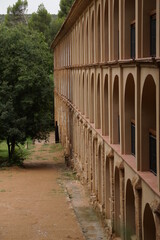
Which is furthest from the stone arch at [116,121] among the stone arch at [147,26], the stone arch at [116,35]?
the stone arch at [147,26]

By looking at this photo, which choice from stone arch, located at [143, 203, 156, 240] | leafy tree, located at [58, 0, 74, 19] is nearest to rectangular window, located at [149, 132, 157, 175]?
stone arch, located at [143, 203, 156, 240]

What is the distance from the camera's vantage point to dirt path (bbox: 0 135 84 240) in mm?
18781

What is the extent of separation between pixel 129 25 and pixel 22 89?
19.7 m

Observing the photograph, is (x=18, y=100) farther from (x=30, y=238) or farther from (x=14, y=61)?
(x=30, y=238)

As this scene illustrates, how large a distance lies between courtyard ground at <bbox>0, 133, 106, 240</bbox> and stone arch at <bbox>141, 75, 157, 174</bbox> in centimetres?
596

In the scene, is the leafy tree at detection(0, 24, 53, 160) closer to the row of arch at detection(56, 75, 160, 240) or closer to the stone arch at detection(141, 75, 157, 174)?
the row of arch at detection(56, 75, 160, 240)

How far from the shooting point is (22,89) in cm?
3416

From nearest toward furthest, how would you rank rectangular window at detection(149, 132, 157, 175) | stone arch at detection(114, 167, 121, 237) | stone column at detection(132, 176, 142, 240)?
1. rectangular window at detection(149, 132, 157, 175)
2. stone column at detection(132, 176, 142, 240)
3. stone arch at detection(114, 167, 121, 237)

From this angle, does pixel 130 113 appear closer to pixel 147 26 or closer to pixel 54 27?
pixel 147 26

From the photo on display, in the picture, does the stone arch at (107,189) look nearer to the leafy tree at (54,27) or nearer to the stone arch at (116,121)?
the stone arch at (116,121)

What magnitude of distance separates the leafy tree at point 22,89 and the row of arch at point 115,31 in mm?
5432

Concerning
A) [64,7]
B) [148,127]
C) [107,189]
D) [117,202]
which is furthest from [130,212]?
[64,7]

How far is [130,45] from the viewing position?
15.2 meters

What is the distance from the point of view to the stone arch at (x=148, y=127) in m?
12.7
